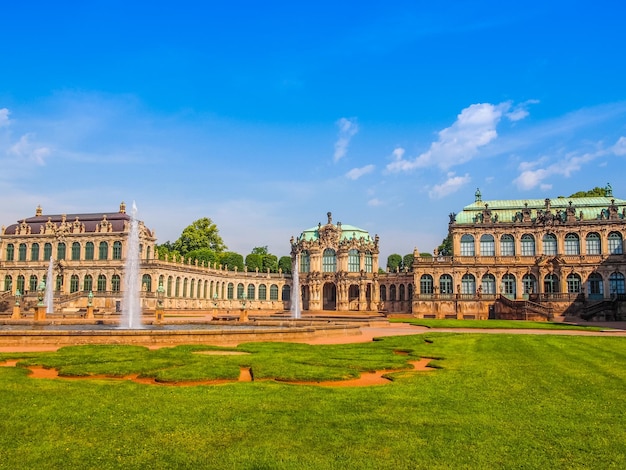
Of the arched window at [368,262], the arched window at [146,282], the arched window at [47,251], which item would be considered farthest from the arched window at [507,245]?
the arched window at [47,251]

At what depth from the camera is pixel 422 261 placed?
8881 cm

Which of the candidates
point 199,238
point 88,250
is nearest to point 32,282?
point 88,250

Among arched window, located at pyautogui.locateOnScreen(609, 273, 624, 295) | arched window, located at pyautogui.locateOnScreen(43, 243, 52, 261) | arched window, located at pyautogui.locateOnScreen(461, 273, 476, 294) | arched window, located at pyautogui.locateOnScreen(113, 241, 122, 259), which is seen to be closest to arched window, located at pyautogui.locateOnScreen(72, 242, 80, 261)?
arched window, located at pyautogui.locateOnScreen(43, 243, 52, 261)

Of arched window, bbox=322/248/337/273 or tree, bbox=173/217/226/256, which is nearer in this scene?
arched window, bbox=322/248/337/273

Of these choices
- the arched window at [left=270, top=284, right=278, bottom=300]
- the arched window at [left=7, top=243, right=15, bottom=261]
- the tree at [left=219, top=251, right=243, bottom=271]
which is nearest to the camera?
the arched window at [left=7, top=243, right=15, bottom=261]

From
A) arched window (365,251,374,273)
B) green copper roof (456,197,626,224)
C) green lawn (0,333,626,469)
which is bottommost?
green lawn (0,333,626,469)

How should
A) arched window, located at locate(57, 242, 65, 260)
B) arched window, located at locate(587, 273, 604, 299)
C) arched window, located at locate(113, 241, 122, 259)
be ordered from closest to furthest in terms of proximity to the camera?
arched window, located at locate(587, 273, 604, 299) → arched window, located at locate(113, 241, 122, 259) → arched window, located at locate(57, 242, 65, 260)

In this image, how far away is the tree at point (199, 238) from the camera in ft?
393

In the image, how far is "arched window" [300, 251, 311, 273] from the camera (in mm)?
107500

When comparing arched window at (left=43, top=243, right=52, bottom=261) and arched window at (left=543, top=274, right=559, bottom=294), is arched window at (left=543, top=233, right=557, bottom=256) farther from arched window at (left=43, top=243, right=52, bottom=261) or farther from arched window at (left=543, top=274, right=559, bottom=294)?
arched window at (left=43, top=243, right=52, bottom=261)

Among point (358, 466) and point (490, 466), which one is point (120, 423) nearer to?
point (358, 466)

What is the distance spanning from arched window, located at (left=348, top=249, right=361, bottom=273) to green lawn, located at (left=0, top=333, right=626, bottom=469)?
85.5 metres

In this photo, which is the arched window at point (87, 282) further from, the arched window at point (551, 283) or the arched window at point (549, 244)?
the arched window at point (549, 244)

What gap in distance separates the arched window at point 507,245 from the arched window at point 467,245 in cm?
459
